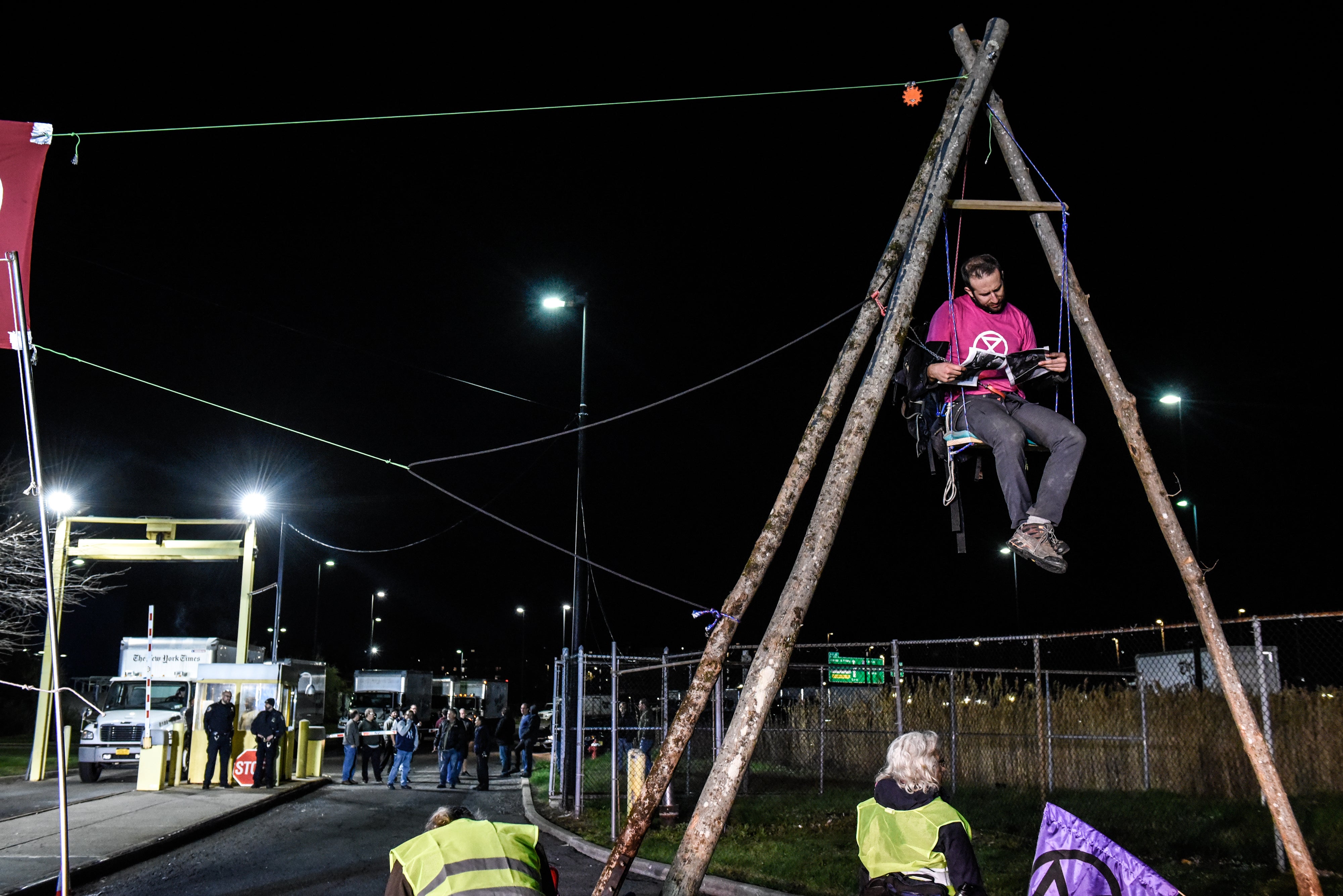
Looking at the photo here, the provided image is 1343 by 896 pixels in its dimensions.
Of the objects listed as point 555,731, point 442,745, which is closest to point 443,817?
point 555,731

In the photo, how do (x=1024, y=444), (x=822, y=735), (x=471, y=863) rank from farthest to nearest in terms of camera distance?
1. (x=822, y=735)
2. (x=1024, y=444)
3. (x=471, y=863)

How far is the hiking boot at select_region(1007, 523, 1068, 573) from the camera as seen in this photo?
233 inches

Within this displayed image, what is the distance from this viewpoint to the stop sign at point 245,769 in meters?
19.9

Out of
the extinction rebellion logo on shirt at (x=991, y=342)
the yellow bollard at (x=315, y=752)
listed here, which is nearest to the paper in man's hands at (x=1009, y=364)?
the extinction rebellion logo on shirt at (x=991, y=342)

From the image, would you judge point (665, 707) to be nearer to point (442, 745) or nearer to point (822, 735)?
point (822, 735)

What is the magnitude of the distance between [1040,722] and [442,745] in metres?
13.5

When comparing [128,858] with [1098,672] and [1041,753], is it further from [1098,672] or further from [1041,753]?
[1098,672]

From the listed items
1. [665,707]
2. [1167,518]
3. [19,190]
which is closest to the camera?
[19,190]

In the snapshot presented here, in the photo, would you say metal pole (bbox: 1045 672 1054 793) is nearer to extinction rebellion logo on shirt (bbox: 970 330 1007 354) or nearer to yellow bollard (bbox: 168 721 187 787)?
extinction rebellion logo on shirt (bbox: 970 330 1007 354)

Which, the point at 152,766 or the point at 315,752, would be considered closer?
the point at 152,766

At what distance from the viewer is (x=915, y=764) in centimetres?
460

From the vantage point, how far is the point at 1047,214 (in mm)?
6855

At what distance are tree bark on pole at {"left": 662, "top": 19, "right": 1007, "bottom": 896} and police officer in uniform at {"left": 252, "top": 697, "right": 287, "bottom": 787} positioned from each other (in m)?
16.2

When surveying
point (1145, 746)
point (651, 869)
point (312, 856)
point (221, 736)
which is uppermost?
point (1145, 746)
